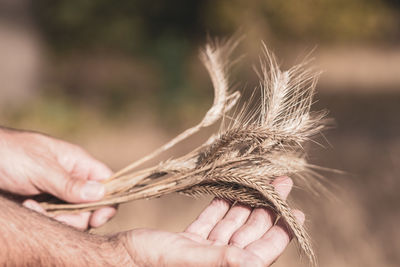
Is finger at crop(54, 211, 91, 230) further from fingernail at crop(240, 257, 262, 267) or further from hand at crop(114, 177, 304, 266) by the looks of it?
fingernail at crop(240, 257, 262, 267)

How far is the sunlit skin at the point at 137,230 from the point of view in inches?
71.7

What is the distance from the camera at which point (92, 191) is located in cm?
242

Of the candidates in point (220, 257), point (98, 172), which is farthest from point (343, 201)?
point (220, 257)

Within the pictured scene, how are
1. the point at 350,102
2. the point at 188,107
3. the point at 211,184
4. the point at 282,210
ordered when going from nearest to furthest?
1. the point at 282,210
2. the point at 211,184
3. the point at 188,107
4. the point at 350,102

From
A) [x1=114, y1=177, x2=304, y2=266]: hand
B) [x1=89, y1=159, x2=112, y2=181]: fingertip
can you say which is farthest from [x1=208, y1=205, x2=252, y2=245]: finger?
[x1=89, y1=159, x2=112, y2=181]: fingertip

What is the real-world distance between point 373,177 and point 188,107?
242cm

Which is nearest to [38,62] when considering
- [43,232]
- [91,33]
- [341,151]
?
[91,33]

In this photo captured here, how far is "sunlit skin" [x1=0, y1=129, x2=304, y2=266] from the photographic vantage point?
182cm

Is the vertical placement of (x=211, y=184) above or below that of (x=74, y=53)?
below

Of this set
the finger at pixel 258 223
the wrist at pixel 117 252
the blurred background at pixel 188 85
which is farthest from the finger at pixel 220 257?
the blurred background at pixel 188 85

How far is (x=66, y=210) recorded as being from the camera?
2.53 meters

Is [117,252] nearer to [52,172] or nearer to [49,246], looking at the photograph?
[49,246]

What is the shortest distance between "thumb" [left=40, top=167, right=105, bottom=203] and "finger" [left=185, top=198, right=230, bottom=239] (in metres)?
0.56

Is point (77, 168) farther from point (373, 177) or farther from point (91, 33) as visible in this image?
point (91, 33)
